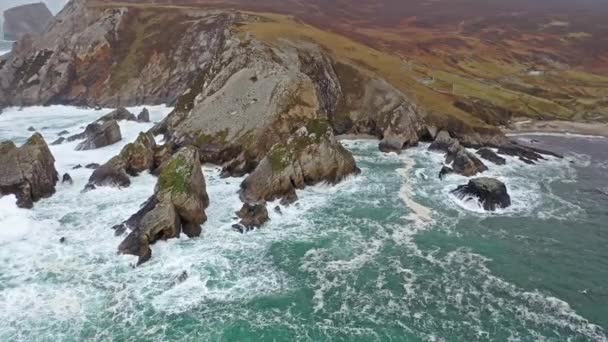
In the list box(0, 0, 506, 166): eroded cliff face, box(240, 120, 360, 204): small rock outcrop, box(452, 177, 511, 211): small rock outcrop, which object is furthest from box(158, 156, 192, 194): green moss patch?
box(452, 177, 511, 211): small rock outcrop

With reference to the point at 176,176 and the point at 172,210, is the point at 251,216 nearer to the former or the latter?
the point at 172,210

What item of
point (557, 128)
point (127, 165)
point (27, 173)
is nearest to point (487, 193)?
point (127, 165)

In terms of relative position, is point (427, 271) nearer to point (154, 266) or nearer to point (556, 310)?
point (556, 310)

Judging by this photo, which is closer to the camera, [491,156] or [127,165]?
[127,165]

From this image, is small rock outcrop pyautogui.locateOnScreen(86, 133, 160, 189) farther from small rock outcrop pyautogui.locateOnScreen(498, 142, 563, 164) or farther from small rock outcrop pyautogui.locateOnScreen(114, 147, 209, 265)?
small rock outcrop pyautogui.locateOnScreen(498, 142, 563, 164)

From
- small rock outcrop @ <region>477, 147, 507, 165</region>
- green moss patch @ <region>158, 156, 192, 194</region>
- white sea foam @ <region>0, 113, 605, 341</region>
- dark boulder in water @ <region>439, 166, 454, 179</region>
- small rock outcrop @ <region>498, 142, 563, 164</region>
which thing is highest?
green moss patch @ <region>158, 156, 192, 194</region>

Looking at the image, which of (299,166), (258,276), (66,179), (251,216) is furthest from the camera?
(299,166)

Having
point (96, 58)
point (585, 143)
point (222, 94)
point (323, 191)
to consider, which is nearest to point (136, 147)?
point (222, 94)
